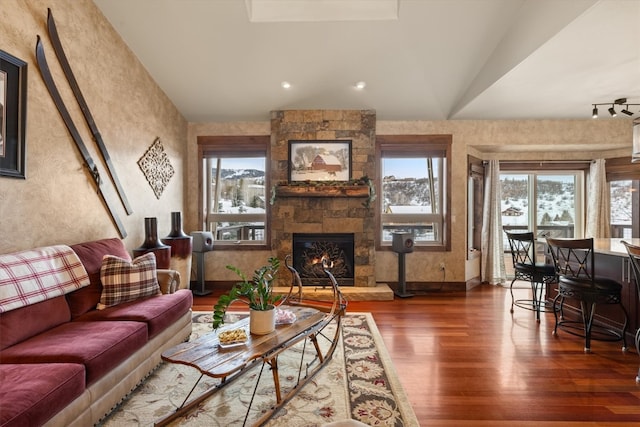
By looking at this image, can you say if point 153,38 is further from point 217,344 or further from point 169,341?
point 217,344

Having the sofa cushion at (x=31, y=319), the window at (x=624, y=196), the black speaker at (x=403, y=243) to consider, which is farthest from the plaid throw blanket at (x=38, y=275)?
the window at (x=624, y=196)

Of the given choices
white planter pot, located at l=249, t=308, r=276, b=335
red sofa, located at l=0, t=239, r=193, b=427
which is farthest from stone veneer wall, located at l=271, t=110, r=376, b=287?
white planter pot, located at l=249, t=308, r=276, b=335

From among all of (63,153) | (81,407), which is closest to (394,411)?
(81,407)

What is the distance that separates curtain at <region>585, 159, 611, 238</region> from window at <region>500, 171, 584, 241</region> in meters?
0.36

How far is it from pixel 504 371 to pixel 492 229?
3.33 meters

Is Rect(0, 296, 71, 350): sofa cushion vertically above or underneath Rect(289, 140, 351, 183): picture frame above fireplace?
underneath

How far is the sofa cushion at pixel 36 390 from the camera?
1258mm

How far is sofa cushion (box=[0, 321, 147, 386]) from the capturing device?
167 centimetres

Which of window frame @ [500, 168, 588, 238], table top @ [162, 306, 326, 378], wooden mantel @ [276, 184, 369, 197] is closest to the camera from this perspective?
table top @ [162, 306, 326, 378]

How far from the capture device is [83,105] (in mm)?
2934

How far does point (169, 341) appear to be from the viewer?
99.3 inches

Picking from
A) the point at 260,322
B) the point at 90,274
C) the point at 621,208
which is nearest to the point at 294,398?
the point at 260,322

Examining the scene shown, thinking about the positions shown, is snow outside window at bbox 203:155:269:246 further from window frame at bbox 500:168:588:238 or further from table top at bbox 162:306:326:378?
window frame at bbox 500:168:588:238

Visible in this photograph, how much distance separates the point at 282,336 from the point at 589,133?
5.63 meters
